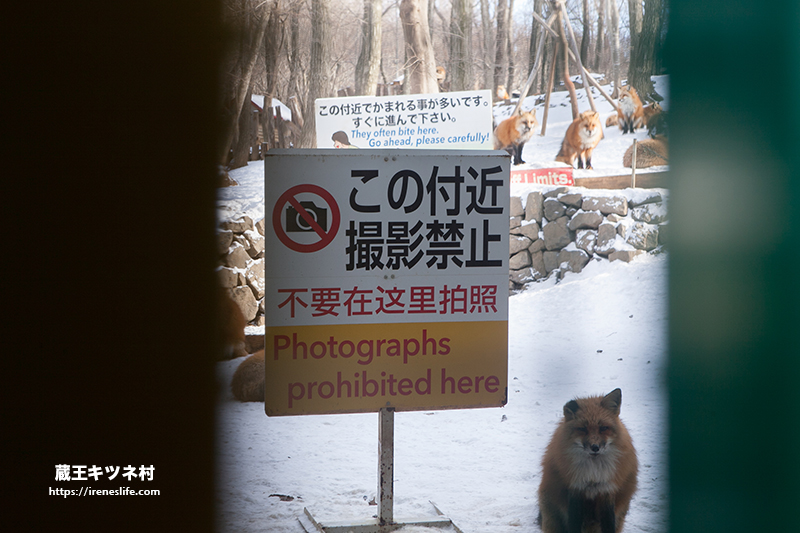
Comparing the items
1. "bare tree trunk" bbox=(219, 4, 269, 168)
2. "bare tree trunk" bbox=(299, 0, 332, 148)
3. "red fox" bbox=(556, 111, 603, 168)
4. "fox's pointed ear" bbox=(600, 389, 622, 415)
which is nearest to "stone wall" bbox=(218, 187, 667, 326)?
"red fox" bbox=(556, 111, 603, 168)

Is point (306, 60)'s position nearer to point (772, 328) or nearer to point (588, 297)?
point (588, 297)

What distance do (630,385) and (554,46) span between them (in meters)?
3.87

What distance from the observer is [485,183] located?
168 centimetres

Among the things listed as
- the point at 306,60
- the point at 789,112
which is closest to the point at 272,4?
the point at 306,60

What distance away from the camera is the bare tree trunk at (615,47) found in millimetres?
5637

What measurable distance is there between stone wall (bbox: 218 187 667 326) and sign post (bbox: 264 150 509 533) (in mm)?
3859

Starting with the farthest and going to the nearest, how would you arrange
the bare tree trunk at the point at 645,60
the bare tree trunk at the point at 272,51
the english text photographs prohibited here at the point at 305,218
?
the bare tree trunk at the point at 272,51
the bare tree trunk at the point at 645,60
the english text photographs prohibited here at the point at 305,218

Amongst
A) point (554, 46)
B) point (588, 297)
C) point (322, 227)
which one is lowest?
point (588, 297)

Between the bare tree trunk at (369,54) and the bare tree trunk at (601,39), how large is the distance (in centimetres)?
209

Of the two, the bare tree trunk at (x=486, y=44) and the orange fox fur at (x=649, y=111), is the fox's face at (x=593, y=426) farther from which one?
the bare tree trunk at (x=486, y=44)

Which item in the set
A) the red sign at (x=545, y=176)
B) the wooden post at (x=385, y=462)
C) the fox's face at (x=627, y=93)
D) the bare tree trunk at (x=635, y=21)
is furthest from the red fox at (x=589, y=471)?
the fox's face at (x=627, y=93)

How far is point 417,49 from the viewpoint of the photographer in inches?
221

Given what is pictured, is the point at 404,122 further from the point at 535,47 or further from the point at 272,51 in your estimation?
the point at 535,47

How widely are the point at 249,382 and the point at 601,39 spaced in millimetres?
4692
